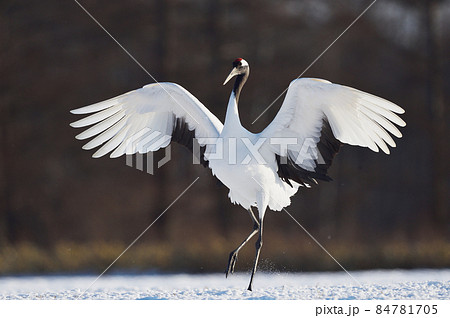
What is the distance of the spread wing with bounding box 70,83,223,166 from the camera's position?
21.5 feet

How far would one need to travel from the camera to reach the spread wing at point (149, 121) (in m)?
6.55

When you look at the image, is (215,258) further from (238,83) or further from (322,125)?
(322,125)

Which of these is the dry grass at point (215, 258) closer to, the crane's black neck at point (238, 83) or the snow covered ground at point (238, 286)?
the snow covered ground at point (238, 286)

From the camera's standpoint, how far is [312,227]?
12.1 meters

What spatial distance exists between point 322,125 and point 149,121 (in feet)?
5.76

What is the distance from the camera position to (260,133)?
20.7ft

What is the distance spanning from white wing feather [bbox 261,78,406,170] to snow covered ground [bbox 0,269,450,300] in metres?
1.38

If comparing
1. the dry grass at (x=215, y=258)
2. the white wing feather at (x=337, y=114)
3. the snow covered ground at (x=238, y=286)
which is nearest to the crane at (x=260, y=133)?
the white wing feather at (x=337, y=114)

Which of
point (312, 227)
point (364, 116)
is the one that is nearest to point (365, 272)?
point (364, 116)

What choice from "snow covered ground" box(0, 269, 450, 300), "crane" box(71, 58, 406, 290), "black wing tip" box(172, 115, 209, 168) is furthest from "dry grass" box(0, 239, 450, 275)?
"black wing tip" box(172, 115, 209, 168)

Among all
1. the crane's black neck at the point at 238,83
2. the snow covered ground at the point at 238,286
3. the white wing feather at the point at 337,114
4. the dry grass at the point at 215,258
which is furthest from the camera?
the dry grass at the point at 215,258

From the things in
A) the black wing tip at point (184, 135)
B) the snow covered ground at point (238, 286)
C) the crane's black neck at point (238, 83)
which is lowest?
the snow covered ground at point (238, 286)

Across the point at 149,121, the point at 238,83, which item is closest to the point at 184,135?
the point at 149,121

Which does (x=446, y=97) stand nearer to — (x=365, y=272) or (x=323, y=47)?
(x=323, y=47)
